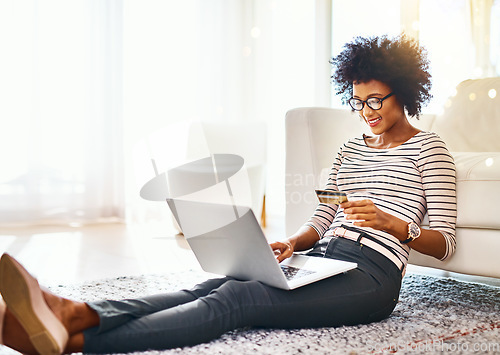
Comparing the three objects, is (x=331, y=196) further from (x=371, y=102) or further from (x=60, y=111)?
(x=60, y=111)

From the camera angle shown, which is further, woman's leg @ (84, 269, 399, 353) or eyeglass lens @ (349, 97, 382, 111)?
eyeglass lens @ (349, 97, 382, 111)

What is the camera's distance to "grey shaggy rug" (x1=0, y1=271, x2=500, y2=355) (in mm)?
1037

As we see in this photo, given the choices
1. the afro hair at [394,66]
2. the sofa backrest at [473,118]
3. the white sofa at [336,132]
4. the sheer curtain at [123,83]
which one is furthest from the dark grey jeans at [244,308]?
the sheer curtain at [123,83]

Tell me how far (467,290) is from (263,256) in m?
0.89

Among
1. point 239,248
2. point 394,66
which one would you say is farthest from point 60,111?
point 239,248

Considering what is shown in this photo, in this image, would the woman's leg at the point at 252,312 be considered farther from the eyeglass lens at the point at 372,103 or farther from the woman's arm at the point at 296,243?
the eyeglass lens at the point at 372,103

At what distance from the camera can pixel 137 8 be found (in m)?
3.78

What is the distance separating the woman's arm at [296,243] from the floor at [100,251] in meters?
0.77

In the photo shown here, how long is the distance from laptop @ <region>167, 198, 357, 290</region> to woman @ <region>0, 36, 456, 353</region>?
34mm

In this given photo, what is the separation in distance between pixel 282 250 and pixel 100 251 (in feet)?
4.77

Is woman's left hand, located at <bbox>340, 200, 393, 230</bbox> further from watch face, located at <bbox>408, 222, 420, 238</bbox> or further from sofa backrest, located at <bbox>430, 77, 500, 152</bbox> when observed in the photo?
sofa backrest, located at <bbox>430, 77, 500, 152</bbox>

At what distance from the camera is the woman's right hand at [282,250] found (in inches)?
48.9

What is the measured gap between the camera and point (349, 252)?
122 cm

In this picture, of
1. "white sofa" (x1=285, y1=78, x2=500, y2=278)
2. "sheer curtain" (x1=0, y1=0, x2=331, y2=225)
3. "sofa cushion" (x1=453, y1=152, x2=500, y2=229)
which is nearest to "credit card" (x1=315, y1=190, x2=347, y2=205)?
"sofa cushion" (x1=453, y1=152, x2=500, y2=229)
